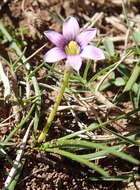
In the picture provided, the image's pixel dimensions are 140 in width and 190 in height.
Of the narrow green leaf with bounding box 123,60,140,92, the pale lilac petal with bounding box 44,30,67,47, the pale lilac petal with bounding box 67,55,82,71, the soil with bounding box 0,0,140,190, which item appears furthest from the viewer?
the narrow green leaf with bounding box 123,60,140,92

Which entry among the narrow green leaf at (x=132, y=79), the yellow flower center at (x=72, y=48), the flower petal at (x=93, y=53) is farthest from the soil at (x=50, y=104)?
the flower petal at (x=93, y=53)

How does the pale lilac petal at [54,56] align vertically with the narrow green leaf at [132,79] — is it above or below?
above

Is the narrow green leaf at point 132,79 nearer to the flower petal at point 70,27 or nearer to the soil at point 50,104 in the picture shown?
the soil at point 50,104

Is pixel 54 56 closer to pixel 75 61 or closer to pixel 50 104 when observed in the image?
pixel 75 61

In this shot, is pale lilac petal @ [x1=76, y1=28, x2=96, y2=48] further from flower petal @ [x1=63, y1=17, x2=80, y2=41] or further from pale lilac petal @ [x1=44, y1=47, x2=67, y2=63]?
Answer: pale lilac petal @ [x1=44, y1=47, x2=67, y2=63]

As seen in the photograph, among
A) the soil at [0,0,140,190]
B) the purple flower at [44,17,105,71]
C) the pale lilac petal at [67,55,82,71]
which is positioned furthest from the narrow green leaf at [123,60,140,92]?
the pale lilac petal at [67,55,82,71]

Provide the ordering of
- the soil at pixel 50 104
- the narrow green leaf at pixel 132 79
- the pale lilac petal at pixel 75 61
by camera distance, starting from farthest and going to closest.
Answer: the narrow green leaf at pixel 132 79 → the soil at pixel 50 104 → the pale lilac petal at pixel 75 61
